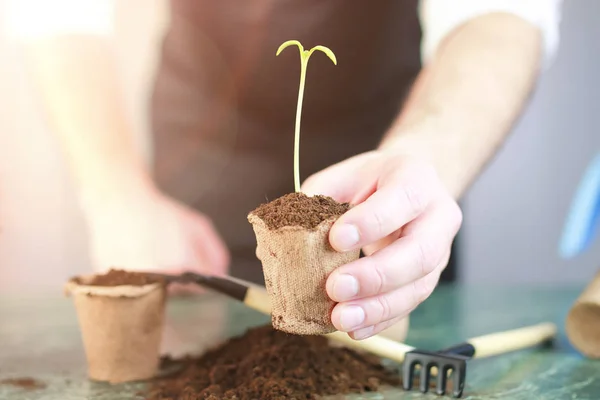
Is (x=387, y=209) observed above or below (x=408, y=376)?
above

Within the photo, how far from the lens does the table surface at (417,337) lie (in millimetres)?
953

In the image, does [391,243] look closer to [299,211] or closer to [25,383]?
[299,211]

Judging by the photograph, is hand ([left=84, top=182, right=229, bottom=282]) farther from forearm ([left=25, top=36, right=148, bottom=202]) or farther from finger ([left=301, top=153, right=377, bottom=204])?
finger ([left=301, top=153, right=377, bottom=204])

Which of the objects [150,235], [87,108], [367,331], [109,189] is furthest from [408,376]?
[87,108]

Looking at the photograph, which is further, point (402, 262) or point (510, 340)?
point (510, 340)

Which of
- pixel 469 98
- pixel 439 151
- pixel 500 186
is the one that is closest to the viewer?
pixel 439 151

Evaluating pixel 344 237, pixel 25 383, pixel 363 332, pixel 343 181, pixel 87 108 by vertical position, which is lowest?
pixel 25 383

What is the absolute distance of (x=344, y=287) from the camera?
27.4 inches

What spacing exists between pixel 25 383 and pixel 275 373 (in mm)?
420

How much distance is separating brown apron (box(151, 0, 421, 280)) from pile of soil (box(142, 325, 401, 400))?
29.2 inches

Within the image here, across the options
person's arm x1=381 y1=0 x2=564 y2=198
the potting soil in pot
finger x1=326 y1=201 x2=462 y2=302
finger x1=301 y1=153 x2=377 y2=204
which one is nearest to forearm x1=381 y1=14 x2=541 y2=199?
person's arm x1=381 y1=0 x2=564 y2=198

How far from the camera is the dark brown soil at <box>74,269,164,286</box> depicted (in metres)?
0.99

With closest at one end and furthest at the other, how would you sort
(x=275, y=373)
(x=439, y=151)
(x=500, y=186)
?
1. (x=275, y=373)
2. (x=439, y=151)
3. (x=500, y=186)

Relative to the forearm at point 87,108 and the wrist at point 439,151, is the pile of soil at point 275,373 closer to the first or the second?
the wrist at point 439,151
